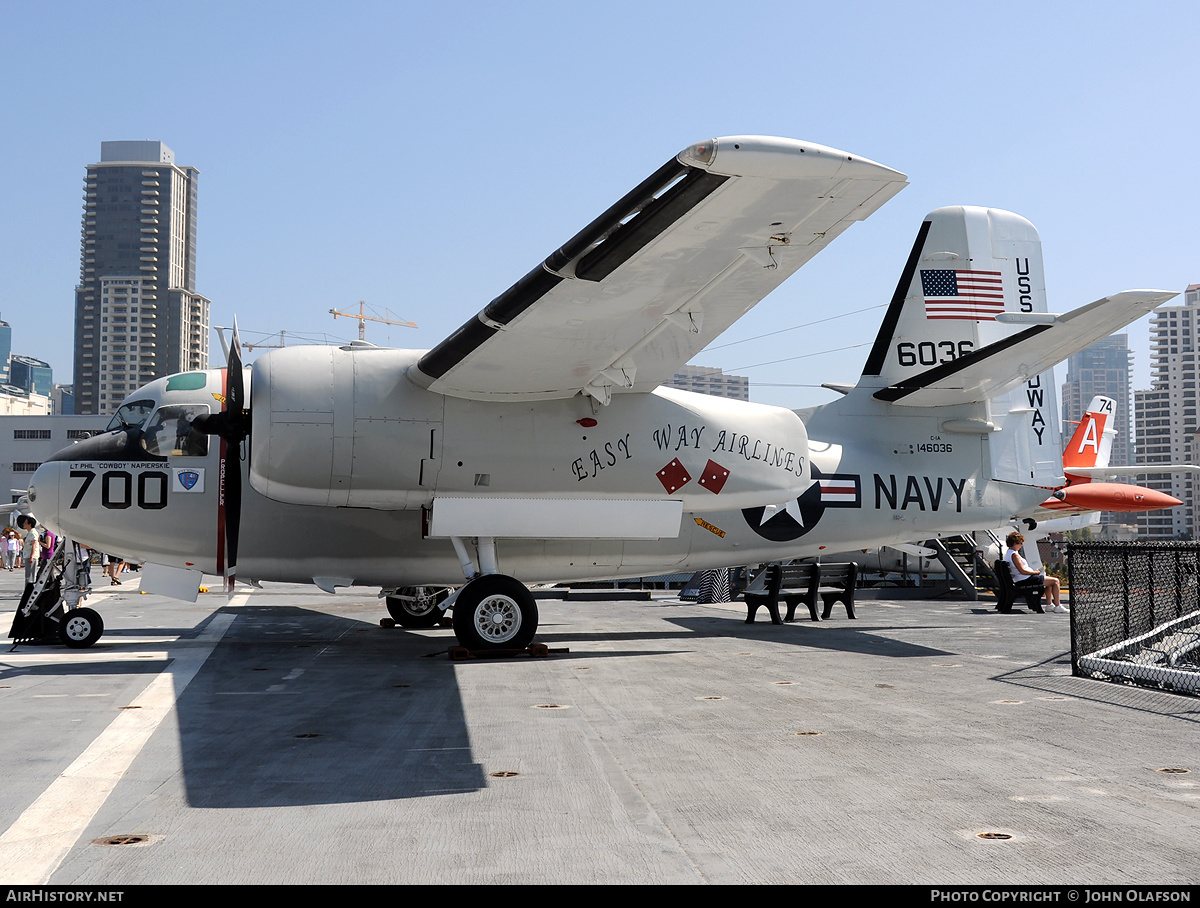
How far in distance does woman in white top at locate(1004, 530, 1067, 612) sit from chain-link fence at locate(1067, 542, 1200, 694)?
30.0 ft

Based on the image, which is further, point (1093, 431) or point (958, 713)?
point (1093, 431)

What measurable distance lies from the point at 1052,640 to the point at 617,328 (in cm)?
808

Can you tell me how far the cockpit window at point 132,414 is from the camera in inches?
496

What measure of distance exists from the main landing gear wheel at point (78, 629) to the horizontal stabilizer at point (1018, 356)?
12.5m

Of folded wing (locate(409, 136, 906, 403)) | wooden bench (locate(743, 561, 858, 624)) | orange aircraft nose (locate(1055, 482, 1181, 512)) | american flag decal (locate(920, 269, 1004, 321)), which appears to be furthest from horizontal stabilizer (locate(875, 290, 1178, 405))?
orange aircraft nose (locate(1055, 482, 1181, 512))

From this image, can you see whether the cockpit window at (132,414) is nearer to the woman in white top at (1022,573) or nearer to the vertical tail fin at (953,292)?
the vertical tail fin at (953,292)

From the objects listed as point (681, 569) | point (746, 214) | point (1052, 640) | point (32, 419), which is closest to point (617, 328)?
point (746, 214)

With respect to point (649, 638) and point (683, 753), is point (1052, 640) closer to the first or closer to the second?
point (649, 638)

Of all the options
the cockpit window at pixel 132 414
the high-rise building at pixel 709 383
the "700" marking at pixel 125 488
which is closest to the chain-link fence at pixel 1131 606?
the "700" marking at pixel 125 488

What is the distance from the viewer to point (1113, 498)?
66.7 ft

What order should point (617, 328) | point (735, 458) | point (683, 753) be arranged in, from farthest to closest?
point (735, 458) < point (617, 328) < point (683, 753)

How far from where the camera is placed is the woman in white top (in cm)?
1927

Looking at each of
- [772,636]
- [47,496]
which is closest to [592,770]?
[772,636]

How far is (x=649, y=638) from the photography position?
14578 millimetres
